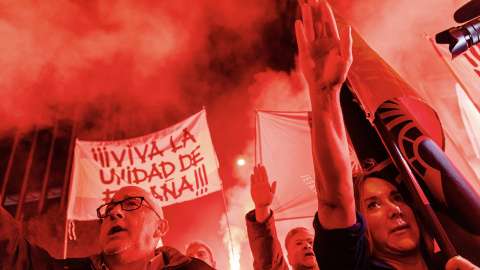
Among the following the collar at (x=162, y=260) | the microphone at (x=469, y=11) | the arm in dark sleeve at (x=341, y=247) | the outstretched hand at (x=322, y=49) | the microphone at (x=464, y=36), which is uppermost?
the microphone at (x=469, y=11)

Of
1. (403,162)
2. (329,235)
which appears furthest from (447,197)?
(329,235)

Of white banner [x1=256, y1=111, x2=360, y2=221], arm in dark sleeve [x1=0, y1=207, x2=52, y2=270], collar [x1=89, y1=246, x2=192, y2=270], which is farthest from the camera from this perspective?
white banner [x1=256, y1=111, x2=360, y2=221]

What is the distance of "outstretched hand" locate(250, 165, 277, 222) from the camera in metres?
2.67

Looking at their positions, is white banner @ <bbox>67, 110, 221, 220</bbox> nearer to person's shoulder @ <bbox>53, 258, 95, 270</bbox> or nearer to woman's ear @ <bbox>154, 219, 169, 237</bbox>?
woman's ear @ <bbox>154, 219, 169, 237</bbox>

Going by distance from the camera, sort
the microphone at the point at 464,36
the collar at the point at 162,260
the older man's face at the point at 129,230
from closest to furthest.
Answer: the collar at the point at 162,260 → the older man's face at the point at 129,230 → the microphone at the point at 464,36

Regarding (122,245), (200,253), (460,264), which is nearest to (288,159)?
(200,253)

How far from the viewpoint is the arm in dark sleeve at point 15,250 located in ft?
5.57

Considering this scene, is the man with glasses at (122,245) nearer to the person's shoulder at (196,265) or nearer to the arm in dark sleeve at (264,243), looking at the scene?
the person's shoulder at (196,265)

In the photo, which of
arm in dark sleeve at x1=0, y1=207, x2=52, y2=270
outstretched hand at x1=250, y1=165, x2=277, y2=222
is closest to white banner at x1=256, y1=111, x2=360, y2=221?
outstretched hand at x1=250, y1=165, x2=277, y2=222

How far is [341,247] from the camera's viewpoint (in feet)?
3.97

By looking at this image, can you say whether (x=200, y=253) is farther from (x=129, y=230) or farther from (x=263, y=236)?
(x=129, y=230)

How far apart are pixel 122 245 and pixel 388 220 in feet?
5.50

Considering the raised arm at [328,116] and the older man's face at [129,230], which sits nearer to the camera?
the raised arm at [328,116]

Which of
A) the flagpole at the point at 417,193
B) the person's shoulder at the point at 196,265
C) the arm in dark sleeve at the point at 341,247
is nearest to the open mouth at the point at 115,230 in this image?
the person's shoulder at the point at 196,265
